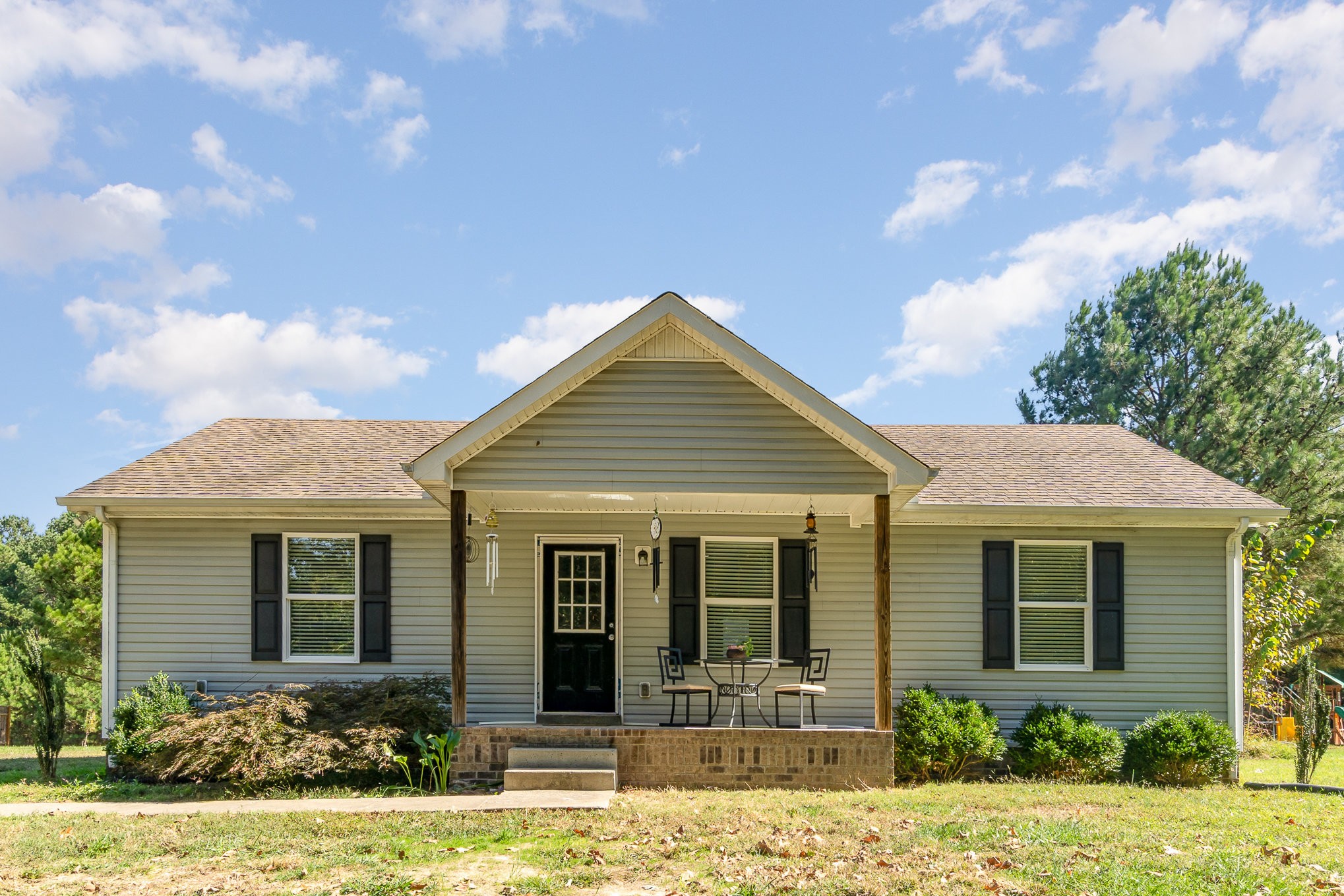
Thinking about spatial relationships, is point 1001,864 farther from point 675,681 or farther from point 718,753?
point 675,681

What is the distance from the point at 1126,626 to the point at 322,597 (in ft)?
30.5

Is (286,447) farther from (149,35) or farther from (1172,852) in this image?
(1172,852)

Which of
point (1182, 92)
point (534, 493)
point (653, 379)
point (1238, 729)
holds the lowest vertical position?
point (1238, 729)

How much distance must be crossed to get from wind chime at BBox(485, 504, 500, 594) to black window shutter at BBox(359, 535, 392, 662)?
114 centimetres

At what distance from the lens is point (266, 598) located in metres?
10.8

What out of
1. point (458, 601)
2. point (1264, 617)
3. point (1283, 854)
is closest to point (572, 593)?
point (458, 601)

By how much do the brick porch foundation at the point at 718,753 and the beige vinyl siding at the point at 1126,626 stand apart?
1.94 m

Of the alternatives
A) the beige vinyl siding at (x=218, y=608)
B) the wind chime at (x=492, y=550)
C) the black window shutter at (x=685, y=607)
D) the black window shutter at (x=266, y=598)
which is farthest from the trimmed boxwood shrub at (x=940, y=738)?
the black window shutter at (x=266, y=598)

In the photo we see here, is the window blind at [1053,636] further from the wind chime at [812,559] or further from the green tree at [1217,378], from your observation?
the green tree at [1217,378]

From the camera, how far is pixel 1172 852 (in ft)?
20.4

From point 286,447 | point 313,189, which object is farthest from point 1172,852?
point 313,189

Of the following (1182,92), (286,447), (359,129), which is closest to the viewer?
(286,447)

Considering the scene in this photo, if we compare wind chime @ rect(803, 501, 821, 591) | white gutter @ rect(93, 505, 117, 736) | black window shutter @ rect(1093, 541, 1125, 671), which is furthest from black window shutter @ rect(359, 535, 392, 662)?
black window shutter @ rect(1093, 541, 1125, 671)

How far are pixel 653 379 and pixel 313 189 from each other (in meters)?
7.13
